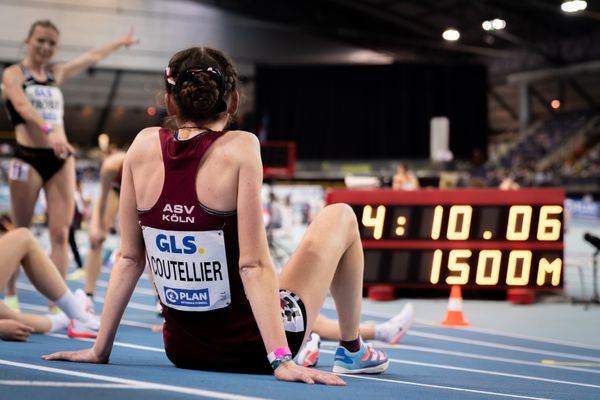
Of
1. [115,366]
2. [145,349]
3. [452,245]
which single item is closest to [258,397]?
[115,366]

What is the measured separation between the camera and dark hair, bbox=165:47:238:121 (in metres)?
2.34

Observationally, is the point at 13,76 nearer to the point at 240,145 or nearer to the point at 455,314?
the point at 240,145

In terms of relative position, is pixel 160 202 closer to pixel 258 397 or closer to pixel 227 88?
pixel 227 88

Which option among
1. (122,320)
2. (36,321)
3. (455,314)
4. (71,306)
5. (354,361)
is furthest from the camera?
(455,314)

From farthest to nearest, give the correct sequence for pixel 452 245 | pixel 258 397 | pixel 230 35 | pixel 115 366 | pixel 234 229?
pixel 230 35
pixel 452 245
pixel 115 366
pixel 234 229
pixel 258 397

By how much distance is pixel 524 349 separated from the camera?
4.93m

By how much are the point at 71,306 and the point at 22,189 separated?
1.25m

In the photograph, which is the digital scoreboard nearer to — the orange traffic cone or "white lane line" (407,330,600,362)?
the orange traffic cone

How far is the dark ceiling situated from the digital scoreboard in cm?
1907

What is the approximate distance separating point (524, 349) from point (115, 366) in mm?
3131

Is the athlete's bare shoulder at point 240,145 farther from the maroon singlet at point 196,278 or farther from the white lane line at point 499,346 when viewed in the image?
the white lane line at point 499,346

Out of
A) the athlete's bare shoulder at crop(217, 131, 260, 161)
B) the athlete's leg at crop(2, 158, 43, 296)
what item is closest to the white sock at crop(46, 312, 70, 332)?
the athlete's leg at crop(2, 158, 43, 296)

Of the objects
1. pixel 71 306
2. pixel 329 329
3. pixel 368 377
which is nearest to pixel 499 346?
pixel 329 329

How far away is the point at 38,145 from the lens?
189 inches
